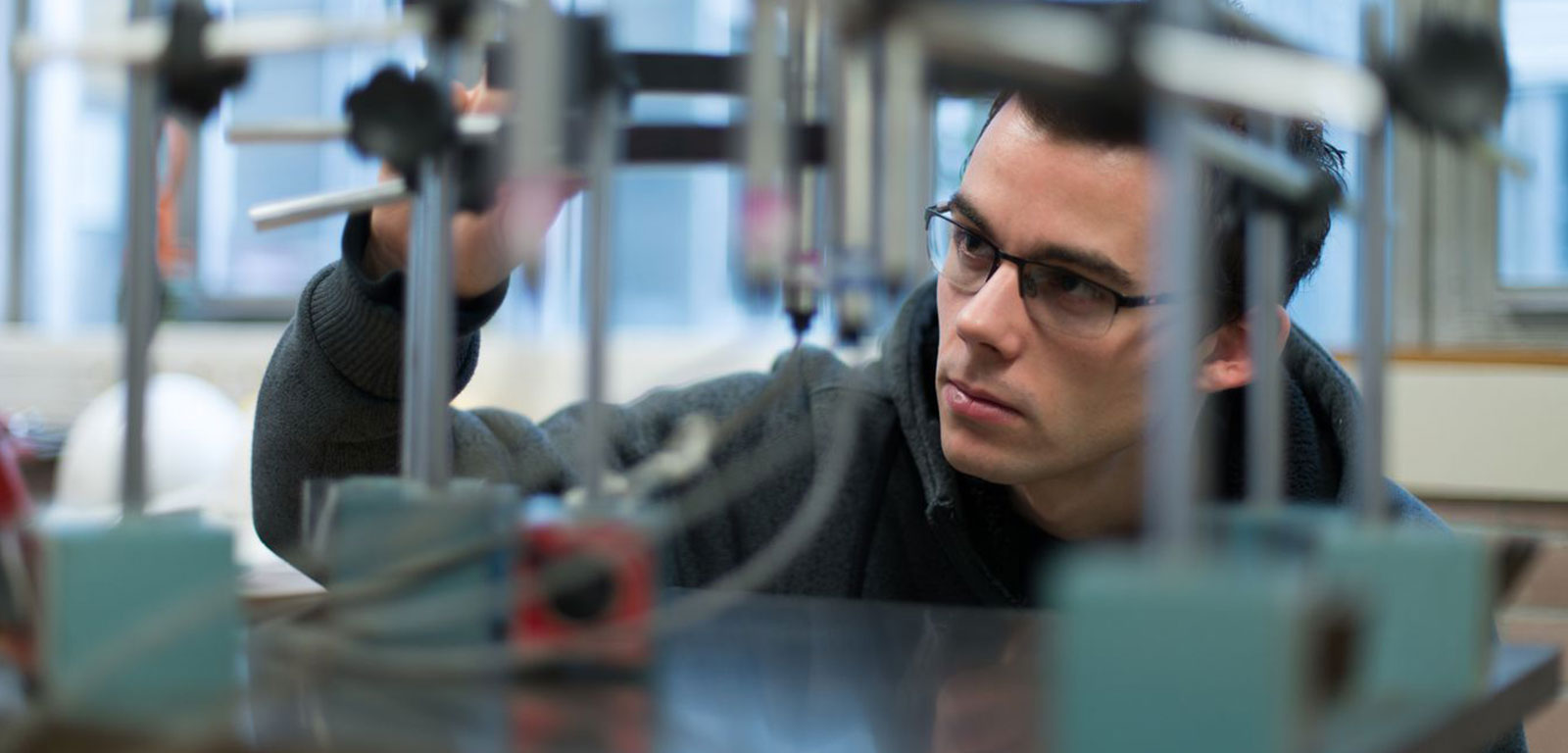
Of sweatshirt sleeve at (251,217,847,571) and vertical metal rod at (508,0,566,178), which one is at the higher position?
vertical metal rod at (508,0,566,178)

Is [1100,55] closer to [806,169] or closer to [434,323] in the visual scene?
[806,169]

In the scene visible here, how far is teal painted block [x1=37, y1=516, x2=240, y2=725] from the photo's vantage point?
502 millimetres

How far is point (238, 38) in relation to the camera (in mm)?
562

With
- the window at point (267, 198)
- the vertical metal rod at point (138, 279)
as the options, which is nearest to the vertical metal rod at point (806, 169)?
the vertical metal rod at point (138, 279)

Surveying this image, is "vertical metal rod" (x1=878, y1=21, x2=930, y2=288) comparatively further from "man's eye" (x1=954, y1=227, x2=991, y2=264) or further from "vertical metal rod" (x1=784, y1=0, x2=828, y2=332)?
"man's eye" (x1=954, y1=227, x2=991, y2=264)

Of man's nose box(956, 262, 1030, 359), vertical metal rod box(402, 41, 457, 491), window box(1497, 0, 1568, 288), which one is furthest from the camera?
window box(1497, 0, 1568, 288)

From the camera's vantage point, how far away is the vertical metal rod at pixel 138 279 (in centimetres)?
53

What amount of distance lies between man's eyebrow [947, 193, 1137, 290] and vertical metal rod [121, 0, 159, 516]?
0.80m

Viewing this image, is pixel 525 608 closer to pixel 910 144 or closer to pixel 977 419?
pixel 910 144

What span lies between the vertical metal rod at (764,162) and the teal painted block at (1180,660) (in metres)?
0.15

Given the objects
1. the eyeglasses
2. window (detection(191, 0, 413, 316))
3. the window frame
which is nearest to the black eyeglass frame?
the eyeglasses

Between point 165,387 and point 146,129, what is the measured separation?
173cm

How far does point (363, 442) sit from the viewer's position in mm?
1179

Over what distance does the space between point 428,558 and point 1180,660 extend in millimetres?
306
